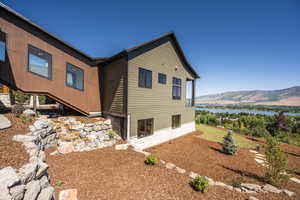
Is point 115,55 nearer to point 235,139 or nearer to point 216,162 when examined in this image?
point 216,162

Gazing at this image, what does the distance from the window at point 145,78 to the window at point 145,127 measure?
2.41 meters

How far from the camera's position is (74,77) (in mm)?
7684

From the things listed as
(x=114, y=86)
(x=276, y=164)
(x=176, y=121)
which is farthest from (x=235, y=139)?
(x=114, y=86)

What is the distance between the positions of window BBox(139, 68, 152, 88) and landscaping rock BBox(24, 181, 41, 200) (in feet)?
20.4

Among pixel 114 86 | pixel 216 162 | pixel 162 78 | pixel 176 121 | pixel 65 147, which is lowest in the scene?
pixel 216 162

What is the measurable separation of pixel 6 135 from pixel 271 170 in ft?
31.0

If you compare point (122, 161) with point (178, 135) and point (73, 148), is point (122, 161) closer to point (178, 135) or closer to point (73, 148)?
point (73, 148)

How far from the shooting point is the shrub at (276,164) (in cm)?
448

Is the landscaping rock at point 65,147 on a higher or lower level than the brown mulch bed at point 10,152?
lower

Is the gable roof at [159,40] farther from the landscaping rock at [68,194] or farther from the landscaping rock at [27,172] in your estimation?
A: the landscaping rock at [68,194]

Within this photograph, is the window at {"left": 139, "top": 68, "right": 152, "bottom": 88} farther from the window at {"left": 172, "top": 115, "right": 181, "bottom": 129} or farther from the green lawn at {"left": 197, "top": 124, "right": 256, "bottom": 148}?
the green lawn at {"left": 197, "top": 124, "right": 256, "bottom": 148}

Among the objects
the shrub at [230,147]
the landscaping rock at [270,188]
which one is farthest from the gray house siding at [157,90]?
the landscaping rock at [270,188]

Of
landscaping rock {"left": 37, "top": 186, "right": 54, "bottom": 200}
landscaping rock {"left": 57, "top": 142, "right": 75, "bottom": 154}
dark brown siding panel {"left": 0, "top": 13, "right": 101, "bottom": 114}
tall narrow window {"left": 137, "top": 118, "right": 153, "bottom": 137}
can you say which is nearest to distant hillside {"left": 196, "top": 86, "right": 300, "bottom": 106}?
tall narrow window {"left": 137, "top": 118, "right": 153, "bottom": 137}

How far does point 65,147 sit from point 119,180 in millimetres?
3294
